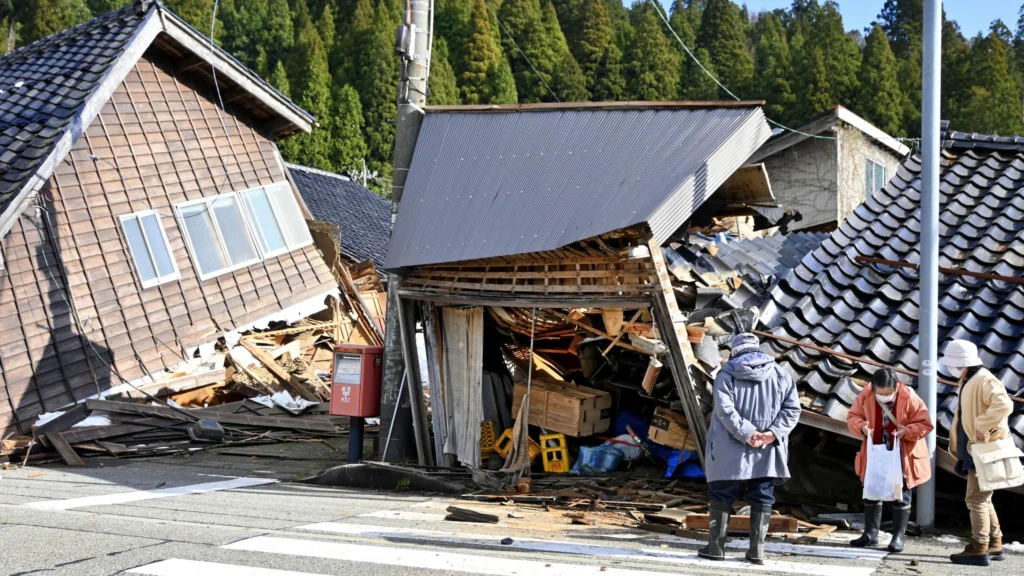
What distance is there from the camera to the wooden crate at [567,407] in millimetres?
10234

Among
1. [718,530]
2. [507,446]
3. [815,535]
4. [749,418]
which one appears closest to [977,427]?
[815,535]

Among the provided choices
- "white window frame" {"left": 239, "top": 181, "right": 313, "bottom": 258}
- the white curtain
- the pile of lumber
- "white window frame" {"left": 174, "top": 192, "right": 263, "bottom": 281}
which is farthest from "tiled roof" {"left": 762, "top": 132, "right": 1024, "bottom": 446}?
"white window frame" {"left": 239, "top": 181, "right": 313, "bottom": 258}

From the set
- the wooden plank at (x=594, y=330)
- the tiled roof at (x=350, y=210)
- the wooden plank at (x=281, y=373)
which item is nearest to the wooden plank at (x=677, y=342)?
the wooden plank at (x=594, y=330)

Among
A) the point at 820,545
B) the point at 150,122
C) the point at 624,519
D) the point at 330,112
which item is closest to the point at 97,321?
the point at 150,122

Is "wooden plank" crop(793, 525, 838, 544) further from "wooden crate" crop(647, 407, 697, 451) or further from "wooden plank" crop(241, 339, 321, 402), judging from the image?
"wooden plank" crop(241, 339, 321, 402)

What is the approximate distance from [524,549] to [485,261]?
4.03 meters

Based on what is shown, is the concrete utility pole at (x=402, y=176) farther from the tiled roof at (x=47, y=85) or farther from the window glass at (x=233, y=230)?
the window glass at (x=233, y=230)

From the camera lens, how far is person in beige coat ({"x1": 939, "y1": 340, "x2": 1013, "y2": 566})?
662cm

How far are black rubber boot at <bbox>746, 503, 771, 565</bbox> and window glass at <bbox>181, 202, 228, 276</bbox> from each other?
1180cm

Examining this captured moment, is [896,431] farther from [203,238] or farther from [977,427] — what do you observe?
[203,238]

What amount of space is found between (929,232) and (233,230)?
1212cm

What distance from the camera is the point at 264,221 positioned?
1747cm

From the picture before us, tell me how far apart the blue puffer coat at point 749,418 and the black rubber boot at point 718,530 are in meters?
0.20

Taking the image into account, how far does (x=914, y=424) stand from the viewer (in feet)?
23.2
